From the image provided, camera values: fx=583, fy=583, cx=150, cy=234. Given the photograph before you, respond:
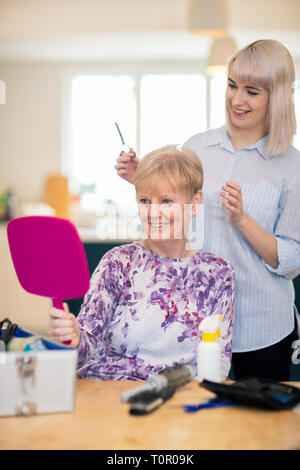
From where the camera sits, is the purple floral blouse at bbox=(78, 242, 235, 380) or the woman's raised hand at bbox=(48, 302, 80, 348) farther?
the purple floral blouse at bbox=(78, 242, 235, 380)

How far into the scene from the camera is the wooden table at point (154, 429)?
852 millimetres

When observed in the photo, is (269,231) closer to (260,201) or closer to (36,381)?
(260,201)

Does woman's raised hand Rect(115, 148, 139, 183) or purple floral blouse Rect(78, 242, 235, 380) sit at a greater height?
woman's raised hand Rect(115, 148, 139, 183)

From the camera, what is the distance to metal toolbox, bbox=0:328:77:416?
91cm

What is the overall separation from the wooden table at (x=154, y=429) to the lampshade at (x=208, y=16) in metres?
2.30

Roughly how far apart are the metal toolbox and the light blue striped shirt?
753mm

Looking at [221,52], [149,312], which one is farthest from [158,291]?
[221,52]

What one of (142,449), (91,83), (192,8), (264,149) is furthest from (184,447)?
(91,83)

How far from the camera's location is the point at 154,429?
90 cm

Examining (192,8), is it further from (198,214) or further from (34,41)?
(34,41)

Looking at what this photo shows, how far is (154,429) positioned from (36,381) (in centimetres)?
20

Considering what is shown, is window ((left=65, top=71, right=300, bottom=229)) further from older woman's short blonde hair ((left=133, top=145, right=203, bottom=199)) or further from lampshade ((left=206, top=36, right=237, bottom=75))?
older woman's short blonde hair ((left=133, top=145, right=203, bottom=199))

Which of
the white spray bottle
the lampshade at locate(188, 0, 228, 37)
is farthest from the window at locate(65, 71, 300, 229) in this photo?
the white spray bottle

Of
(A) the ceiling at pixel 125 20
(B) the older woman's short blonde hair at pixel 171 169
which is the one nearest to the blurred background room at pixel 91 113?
(A) the ceiling at pixel 125 20
